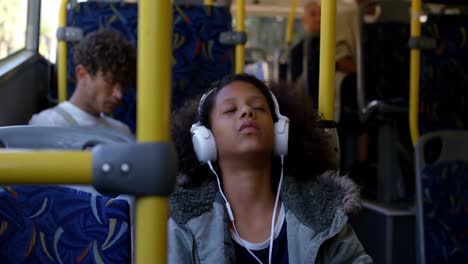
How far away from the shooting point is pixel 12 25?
2.50 meters

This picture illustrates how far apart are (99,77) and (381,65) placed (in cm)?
165

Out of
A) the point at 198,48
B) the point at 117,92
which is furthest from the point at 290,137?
the point at 198,48

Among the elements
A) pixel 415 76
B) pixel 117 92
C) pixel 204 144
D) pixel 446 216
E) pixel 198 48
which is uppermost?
pixel 198 48

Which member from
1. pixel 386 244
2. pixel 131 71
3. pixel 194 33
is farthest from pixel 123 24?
pixel 386 244

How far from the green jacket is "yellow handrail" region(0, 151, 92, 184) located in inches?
26.9

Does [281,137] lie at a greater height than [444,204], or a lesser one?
greater

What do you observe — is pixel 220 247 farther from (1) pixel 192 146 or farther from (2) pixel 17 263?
(2) pixel 17 263

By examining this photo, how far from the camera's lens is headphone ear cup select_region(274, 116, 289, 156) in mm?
1332

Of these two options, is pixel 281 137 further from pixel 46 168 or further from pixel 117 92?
pixel 117 92

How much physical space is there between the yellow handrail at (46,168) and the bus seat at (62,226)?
0.47 metres

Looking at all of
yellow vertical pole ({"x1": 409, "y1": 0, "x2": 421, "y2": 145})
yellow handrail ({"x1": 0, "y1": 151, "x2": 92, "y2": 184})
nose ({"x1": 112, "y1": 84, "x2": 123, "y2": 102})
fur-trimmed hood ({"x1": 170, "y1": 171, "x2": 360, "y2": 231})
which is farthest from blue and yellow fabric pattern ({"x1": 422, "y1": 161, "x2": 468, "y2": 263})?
yellow handrail ({"x1": 0, "y1": 151, "x2": 92, "y2": 184})

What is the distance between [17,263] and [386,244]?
2.03m

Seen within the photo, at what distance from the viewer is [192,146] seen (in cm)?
145

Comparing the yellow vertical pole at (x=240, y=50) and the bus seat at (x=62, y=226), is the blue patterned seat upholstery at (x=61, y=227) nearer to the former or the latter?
the bus seat at (x=62, y=226)
